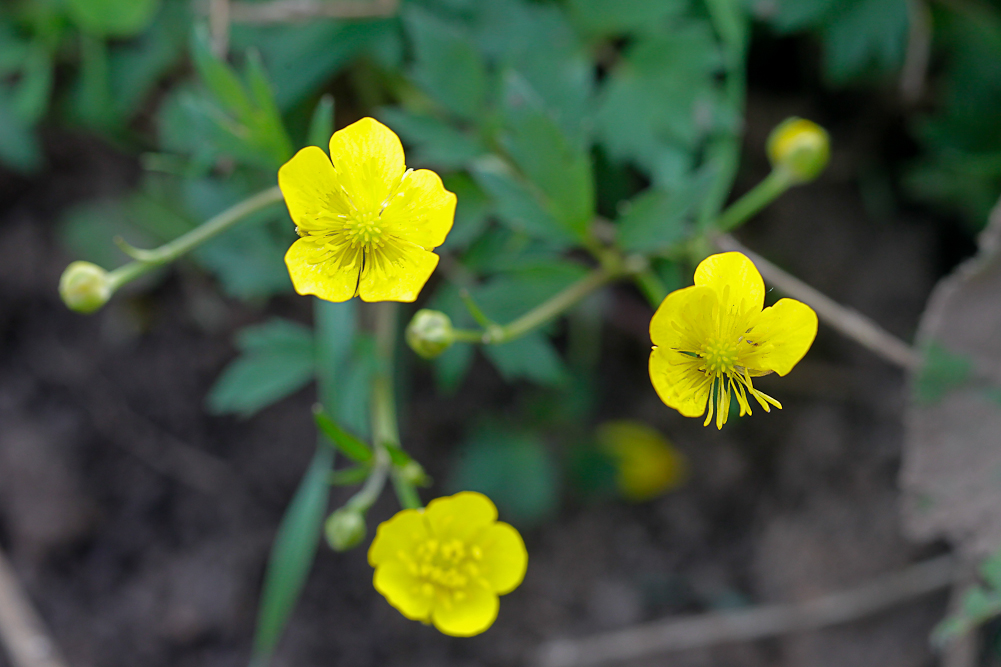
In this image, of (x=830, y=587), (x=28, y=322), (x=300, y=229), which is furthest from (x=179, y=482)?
(x=830, y=587)

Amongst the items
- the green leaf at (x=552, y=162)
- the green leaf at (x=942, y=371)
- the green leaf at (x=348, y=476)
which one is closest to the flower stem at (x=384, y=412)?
the green leaf at (x=348, y=476)

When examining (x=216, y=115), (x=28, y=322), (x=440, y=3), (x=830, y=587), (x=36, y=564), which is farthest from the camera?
(x=28, y=322)

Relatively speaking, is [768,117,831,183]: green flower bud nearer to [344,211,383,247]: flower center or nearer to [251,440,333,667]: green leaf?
[344,211,383,247]: flower center

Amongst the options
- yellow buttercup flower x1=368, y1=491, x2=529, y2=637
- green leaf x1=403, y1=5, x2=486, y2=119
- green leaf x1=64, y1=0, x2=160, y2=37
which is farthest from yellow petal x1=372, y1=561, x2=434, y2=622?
green leaf x1=64, y1=0, x2=160, y2=37

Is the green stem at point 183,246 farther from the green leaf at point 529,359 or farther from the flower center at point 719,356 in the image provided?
the flower center at point 719,356

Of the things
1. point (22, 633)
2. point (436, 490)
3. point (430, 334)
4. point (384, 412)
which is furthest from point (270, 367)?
point (22, 633)

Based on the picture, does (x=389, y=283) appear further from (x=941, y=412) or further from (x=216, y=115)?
(x=941, y=412)
